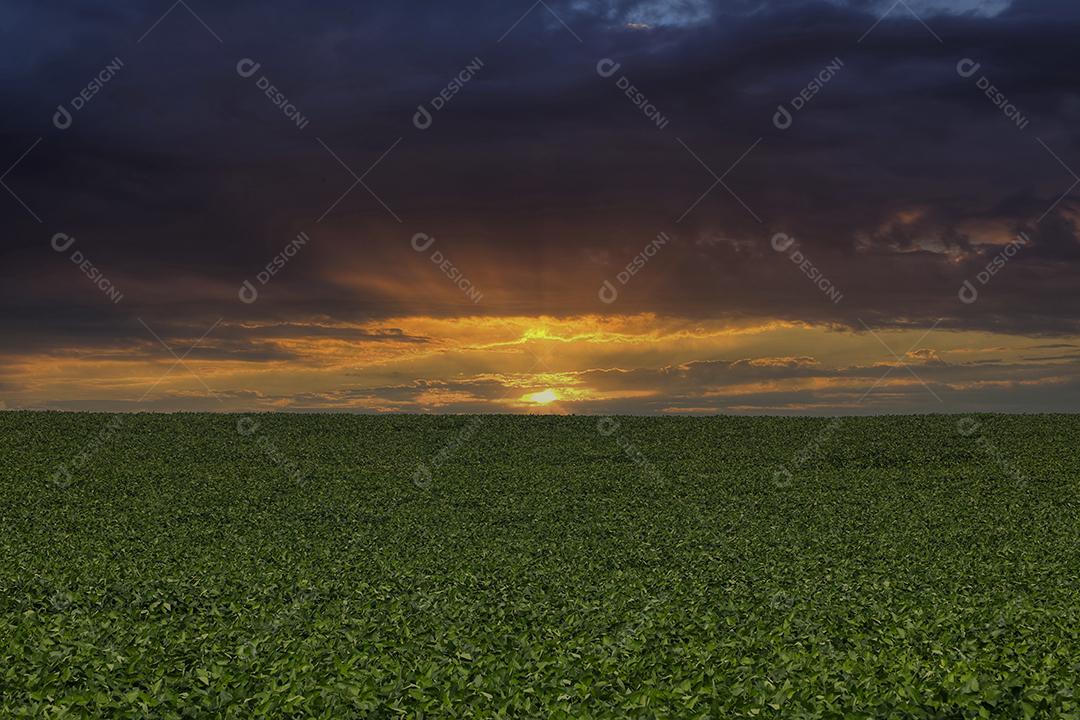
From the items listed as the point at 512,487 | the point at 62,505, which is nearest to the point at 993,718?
the point at 512,487

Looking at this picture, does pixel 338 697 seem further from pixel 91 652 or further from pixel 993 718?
pixel 993 718

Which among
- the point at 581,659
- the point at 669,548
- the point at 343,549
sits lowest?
the point at 669,548

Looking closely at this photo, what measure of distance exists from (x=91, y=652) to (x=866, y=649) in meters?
14.2

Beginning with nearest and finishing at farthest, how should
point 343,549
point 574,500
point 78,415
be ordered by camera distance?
point 343,549, point 574,500, point 78,415

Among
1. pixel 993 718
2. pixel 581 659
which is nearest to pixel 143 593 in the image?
pixel 581 659

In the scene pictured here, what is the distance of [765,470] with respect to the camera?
167ft

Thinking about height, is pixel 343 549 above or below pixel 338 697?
above

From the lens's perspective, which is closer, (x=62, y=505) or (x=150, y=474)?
(x=62, y=505)

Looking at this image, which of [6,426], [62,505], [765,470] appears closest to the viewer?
[62,505]

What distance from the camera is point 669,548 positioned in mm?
30250

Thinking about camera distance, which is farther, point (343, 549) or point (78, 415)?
point (78, 415)

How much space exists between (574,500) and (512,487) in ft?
14.8

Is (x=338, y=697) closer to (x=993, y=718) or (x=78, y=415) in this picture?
(x=993, y=718)

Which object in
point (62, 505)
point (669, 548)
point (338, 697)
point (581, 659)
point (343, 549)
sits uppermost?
point (62, 505)
